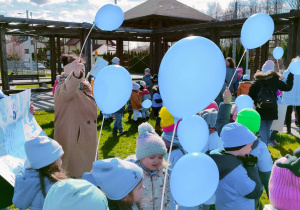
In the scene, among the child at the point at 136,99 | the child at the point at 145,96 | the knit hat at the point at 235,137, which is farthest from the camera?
the child at the point at 145,96

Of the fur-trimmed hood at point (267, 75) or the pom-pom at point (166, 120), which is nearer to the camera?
the pom-pom at point (166, 120)

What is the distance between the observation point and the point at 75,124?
2.63 metres

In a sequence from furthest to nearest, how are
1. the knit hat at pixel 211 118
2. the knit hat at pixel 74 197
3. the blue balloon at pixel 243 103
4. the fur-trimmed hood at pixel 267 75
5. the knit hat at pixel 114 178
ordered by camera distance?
1. the fur-trimmed hood at pixel 267 75
2. the blue balloon at pixel 243 103
3. the knit hat at pixel 211 118
4. the knit hat at pixel 114 178
5. the knit hat at pixel 74 197

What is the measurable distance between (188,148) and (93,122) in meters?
1.13

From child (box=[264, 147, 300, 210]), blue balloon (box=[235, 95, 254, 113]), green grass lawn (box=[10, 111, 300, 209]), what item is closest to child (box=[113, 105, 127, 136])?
green grass lawn (box=[10, 111, 300, 209])

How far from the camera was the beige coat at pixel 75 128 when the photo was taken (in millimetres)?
2615

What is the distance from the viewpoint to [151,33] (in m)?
11.2

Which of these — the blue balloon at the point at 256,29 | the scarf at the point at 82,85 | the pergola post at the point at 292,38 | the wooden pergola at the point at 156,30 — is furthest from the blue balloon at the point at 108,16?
the pergola post at the point at 292,38

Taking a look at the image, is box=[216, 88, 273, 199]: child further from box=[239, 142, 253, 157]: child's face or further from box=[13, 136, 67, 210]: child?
box=[13, 136, 67, 210]: child

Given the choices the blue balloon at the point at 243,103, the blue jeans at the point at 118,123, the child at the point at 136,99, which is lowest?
the blue jeans at the point at 118,123

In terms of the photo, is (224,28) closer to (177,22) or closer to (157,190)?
(177,22)

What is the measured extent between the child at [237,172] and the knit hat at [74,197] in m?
1.21

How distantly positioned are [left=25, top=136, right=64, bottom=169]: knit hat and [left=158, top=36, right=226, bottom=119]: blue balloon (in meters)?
0.86

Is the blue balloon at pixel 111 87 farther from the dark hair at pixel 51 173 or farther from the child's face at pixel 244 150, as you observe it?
the child's face at pixel 244 150
